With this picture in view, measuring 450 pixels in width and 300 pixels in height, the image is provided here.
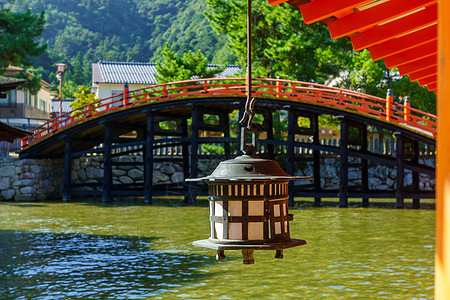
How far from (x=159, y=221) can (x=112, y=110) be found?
8142 millimetres

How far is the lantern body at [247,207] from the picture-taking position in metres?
4.22

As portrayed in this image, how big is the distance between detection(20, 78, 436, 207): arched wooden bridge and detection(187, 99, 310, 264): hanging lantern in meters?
20.1

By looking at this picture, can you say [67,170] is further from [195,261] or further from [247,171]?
[247,171]

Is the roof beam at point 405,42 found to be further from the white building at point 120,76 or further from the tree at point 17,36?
the white building at point 120,76

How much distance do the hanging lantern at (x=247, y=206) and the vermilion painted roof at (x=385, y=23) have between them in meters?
1.07

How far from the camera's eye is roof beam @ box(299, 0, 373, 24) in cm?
473

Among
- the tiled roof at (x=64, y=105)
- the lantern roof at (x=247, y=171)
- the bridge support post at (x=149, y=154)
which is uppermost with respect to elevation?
the tiled roof at (x=64, y=105)

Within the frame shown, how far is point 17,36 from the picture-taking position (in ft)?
99.3

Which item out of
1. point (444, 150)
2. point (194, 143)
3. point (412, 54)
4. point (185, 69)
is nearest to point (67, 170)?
point (194, 143)

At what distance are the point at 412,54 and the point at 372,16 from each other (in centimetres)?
135

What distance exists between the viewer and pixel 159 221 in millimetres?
21484

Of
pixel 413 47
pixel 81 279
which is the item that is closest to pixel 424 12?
pixel 413 47

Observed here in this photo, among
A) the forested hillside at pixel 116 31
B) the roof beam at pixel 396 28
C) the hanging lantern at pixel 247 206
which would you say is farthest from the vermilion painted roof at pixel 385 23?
the forested hillside at pixel 116 31

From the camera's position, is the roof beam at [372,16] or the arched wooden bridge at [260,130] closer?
the roof beam at [372,16]
